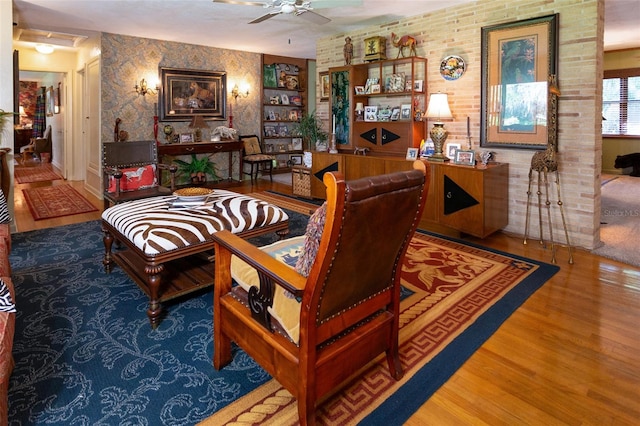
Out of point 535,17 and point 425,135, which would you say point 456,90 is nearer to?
point 425,135

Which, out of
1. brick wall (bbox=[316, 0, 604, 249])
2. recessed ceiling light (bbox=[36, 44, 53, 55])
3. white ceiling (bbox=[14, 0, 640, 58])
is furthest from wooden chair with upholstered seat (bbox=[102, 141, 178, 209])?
recessed ceiling light (bbox=[36, 44, 53, 55])

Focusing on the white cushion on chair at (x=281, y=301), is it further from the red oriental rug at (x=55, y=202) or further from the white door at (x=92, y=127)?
the white door at (x=92, y=127)

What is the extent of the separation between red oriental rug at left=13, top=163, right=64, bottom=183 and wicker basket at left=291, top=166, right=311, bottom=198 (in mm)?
5259

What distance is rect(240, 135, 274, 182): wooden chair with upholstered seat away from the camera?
7.85 m

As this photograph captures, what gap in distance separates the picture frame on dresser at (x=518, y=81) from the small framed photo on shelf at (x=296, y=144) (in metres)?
5.17

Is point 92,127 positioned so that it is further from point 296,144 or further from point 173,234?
point 173,234

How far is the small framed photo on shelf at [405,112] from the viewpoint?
519 centimetres

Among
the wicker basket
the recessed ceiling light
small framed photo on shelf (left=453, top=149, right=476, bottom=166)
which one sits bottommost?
the wicker basket

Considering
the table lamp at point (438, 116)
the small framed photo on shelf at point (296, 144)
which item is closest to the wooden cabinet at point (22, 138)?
the small framed photo on shelf at point (296, 144)

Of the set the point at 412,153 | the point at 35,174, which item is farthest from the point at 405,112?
the point at 35,174

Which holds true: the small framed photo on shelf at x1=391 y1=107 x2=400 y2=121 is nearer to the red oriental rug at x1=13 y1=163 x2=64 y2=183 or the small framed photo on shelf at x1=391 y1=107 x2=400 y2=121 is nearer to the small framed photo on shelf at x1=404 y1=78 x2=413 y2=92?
the small framed photo on shelf at x1=404 y1=78 x2=413 y2=92

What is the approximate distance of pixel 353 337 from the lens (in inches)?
67.9

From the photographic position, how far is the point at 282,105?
873 cm

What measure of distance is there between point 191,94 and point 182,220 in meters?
5.11
